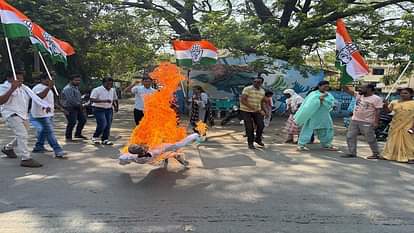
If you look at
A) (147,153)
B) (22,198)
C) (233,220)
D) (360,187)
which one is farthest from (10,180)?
(360,187)

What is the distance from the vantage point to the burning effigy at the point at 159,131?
6086 mm

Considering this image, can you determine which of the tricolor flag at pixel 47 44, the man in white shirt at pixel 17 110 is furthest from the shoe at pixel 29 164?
the tricolor flag at pixel 47 44

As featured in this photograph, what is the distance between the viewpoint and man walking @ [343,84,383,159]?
26.8ft

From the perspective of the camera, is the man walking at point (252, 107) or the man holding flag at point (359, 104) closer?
the man holding flag at point (359, 104)

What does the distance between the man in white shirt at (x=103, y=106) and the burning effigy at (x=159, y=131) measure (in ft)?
9.59

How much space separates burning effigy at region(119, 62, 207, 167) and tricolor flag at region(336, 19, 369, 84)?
13.0 feet

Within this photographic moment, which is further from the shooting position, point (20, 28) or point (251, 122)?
A: point (251, 122)

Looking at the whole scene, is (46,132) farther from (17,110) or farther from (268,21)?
(268,21)

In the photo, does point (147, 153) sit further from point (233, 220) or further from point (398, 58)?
point (398, 58)

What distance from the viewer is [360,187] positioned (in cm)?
606

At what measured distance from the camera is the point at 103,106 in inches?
376

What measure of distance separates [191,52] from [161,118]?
21.5 feet

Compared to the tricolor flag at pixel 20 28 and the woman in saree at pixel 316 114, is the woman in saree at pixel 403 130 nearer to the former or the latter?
the woman in saree at pixel 316 114

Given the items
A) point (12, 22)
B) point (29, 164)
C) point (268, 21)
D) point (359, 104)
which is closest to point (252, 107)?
point (359, 104)
